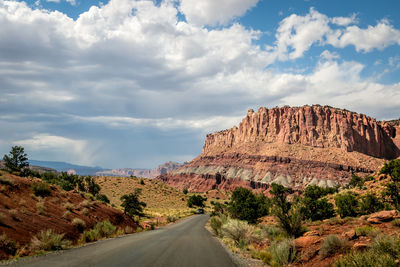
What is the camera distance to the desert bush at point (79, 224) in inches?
636

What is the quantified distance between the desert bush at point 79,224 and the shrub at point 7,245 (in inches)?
232

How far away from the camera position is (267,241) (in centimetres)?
1518

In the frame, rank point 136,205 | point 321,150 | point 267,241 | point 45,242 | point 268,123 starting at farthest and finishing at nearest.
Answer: point 268,123
point 321,150
point 136,205
point 267,241
point 45,242

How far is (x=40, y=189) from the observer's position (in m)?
17.3

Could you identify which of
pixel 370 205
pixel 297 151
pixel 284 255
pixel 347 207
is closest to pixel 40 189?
pixel 284 255

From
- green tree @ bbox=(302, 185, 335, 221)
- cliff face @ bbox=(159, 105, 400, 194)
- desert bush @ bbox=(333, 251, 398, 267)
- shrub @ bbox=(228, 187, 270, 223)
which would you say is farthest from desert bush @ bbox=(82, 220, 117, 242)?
cliff face @ bbox=(159, 105, 400, 194)

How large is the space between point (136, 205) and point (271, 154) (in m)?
122

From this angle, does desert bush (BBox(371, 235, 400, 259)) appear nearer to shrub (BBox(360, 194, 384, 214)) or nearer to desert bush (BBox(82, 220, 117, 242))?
desert bush (BBox(82, 220, 117, 242))

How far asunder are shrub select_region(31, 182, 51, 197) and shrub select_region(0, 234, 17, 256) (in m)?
7.20

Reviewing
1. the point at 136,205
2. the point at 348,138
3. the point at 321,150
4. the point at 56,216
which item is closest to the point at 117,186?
the point at 136,205

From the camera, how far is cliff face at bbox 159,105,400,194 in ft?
406

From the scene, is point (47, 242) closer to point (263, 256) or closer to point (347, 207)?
point (263, 256)

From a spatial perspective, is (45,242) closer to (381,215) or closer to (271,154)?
(381,215)

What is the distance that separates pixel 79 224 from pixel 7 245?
6.62 metres
